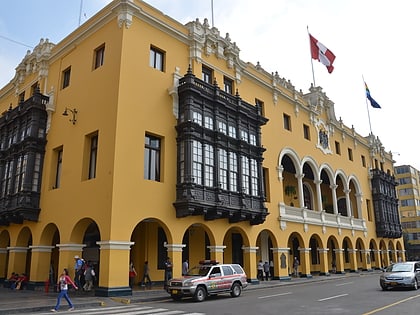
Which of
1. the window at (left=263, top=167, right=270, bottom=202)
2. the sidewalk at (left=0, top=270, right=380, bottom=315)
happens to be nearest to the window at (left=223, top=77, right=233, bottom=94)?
the window at (left=263, top=167, right=270, bottom=202)

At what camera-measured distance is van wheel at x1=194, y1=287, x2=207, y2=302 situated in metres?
16.9

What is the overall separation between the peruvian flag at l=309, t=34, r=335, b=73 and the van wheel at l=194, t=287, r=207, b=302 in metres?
23.8

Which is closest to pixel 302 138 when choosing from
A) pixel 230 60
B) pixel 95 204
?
pixel 230 60

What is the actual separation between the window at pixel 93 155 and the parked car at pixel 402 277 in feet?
53.5

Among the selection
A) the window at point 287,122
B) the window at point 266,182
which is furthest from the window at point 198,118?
the window at point 287,122

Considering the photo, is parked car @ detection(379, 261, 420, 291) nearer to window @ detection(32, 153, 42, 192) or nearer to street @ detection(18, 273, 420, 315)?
street @ detection(18, 273, 420, 315)

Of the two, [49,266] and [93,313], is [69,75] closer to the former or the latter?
[49,266]

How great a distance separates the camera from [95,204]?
62.6 ft

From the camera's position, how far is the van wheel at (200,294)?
1694cm

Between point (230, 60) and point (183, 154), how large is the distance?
9.57 m

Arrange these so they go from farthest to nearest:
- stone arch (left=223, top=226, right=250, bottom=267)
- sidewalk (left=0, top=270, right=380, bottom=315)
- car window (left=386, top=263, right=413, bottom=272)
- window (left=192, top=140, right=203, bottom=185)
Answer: stone arch (left=223, top=226, right=250, bottom=267) < window (left=192, top=140, right=203, bottom=185) < car window (left=386, top=263, right=413, bottom=272) < sidewalk (left=0, top=270, right=380, bottom=315)

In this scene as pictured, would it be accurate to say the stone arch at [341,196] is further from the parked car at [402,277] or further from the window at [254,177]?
the parked car at [402,277]

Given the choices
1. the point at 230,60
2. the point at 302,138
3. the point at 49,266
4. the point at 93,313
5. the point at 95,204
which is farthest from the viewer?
the point at 302,138

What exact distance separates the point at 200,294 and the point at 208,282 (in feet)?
2.19
